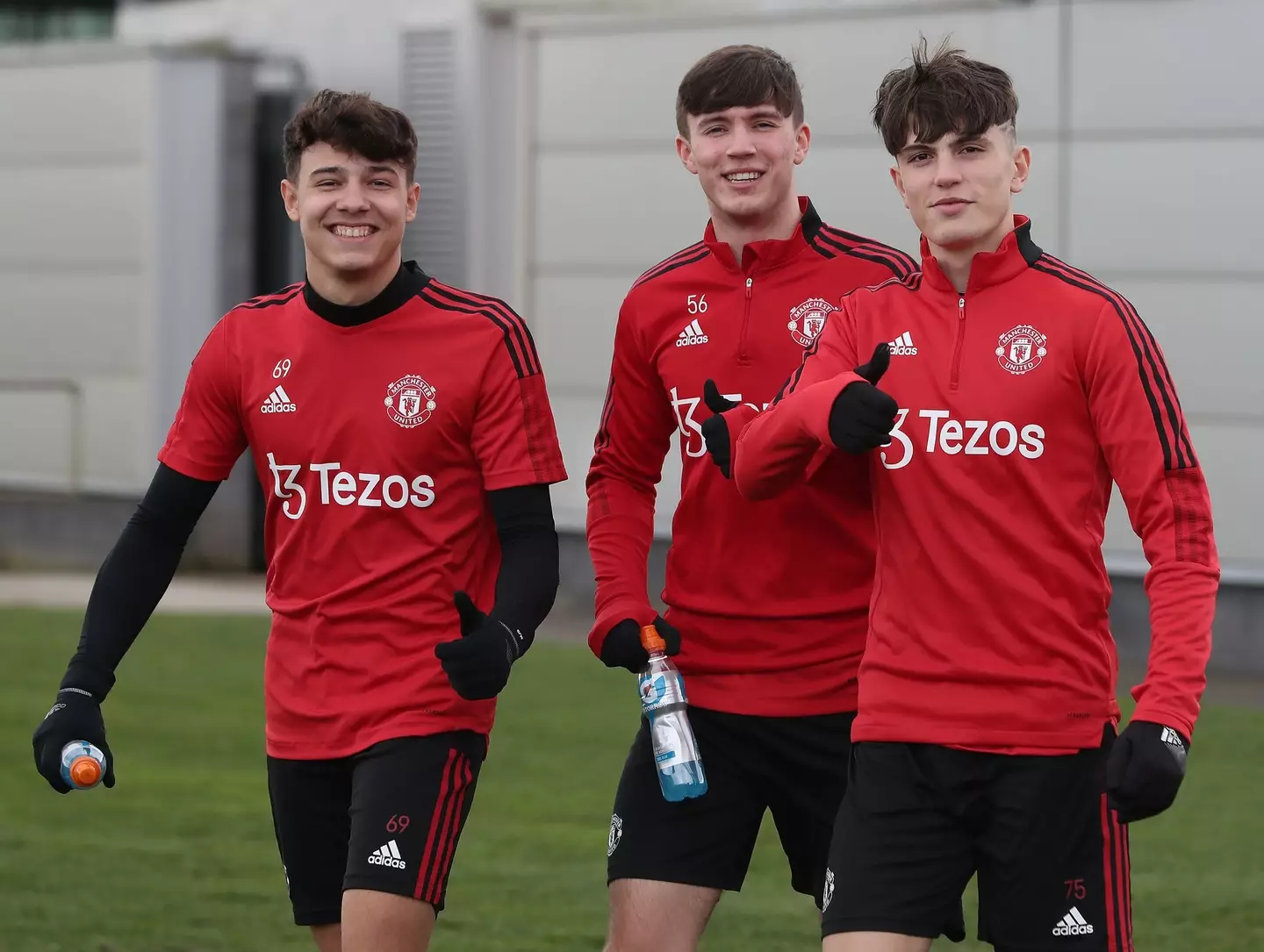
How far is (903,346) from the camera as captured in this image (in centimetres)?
428

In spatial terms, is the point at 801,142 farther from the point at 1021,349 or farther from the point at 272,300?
the point at 272,300

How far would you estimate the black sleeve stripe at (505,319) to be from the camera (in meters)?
4.79

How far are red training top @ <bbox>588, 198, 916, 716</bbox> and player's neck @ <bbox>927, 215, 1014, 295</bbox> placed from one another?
1.94 feet

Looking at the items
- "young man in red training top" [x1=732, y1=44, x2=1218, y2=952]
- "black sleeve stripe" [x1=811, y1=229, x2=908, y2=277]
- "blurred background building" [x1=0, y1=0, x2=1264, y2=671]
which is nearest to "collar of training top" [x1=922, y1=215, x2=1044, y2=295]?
"young man in red training top" [x1=732, y1=44, x2=1218, y2=952]

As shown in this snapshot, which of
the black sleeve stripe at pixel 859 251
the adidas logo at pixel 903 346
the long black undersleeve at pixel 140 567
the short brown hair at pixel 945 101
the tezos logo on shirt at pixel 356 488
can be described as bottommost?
the long black undersleeve at pixel 140 567

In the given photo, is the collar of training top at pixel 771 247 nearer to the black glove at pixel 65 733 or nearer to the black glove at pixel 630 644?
the black glove at pixel 630 644

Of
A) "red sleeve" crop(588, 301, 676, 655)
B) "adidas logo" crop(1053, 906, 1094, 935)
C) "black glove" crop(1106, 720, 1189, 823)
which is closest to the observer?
"black glove" crop(1106, 720, 1189, 823)

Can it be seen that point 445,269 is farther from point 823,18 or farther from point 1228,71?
point 1228,71

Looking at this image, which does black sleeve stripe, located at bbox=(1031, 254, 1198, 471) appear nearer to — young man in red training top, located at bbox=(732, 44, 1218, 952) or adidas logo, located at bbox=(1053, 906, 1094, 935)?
young man in red training top, located at bbox=(732, 44, 1218, 952)

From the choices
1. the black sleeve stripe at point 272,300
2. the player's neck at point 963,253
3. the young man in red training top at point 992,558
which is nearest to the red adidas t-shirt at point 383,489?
the black sleeve stripe at point 272,300

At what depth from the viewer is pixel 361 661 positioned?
4.66m

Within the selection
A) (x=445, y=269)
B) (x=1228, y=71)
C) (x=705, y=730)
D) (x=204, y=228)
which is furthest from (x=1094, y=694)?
(x=204, y=228)

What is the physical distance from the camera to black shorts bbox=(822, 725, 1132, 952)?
13.4ft

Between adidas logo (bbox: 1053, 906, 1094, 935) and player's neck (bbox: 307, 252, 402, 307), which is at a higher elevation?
player's neck (bbox: 307, 252, 402, 307)
